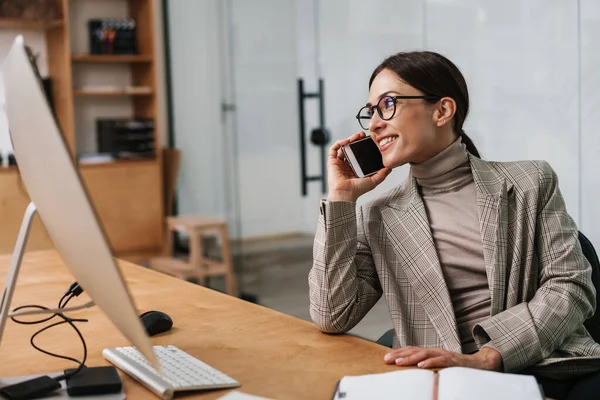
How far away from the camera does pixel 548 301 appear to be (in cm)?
169

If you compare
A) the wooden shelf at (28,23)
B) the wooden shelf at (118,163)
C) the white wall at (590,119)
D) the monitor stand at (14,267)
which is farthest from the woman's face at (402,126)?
the wooden shelf at (28,23)

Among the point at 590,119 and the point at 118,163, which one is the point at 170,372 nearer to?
the point at 590,119

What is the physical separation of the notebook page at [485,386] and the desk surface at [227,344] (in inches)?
7.4

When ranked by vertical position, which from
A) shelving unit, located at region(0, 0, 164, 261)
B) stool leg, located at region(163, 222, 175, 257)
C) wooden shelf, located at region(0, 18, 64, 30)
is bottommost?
stool leg, located at region(163, 222, 175, 257)

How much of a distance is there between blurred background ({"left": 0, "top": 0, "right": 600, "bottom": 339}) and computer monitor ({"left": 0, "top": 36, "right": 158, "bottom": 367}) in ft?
7.22

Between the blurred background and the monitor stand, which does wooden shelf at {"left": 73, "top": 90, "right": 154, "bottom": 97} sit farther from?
the monitor stand

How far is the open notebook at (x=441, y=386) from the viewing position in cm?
119

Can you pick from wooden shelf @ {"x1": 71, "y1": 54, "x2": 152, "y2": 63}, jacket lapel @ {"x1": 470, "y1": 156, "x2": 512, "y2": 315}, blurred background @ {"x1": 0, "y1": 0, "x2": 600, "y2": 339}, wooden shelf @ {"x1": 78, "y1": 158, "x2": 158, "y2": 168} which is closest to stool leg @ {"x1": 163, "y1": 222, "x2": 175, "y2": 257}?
blurred background @ {"x1": 0, "y1": 0, "x2": 600, "y2": 339}

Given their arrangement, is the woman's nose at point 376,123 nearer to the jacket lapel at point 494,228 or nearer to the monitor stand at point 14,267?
the jacket lapel at point 494,228

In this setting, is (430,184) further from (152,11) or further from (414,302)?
(152,11)

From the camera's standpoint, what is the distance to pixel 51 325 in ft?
5.97

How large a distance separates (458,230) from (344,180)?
0.28 metres

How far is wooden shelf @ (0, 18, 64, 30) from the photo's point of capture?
5375mm

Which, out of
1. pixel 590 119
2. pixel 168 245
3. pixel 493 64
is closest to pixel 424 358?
pixel 590 119
